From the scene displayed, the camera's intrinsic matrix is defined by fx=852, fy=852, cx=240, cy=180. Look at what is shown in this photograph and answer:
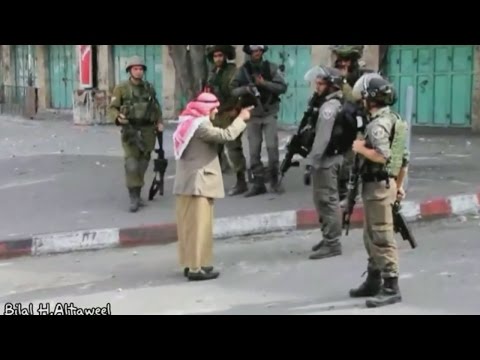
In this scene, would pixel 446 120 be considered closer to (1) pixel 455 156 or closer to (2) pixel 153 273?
(1) pixel 455 156

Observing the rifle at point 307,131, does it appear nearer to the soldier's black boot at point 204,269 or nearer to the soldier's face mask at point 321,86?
the soldier's face mask at point 321,86

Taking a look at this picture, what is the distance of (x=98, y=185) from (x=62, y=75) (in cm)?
1619

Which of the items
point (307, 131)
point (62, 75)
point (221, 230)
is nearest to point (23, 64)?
point (62, 75)

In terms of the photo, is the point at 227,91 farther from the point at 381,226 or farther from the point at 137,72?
the point at 381,226

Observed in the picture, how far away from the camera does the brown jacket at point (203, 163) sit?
256 inches

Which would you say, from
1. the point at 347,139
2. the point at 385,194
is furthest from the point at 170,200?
the point at 385,194

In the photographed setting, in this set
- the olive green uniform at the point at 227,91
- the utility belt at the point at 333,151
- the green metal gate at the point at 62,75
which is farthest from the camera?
the green metal gate at the point at 62,75

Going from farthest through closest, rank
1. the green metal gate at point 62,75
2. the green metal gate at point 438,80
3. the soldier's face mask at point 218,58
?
the green metal gate at point 62,75
the green metal gate at point 438,80
the soldier's face mask at point 218,58

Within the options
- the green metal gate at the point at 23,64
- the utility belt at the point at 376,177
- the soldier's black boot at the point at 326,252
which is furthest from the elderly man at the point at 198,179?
the green metal gate at the point at 23,64

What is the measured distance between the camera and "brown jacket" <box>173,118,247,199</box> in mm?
6512

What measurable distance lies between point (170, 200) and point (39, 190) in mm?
1849

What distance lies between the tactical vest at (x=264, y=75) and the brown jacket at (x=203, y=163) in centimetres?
245

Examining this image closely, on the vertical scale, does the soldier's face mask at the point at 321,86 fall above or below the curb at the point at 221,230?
above

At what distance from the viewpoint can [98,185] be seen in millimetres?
10508
